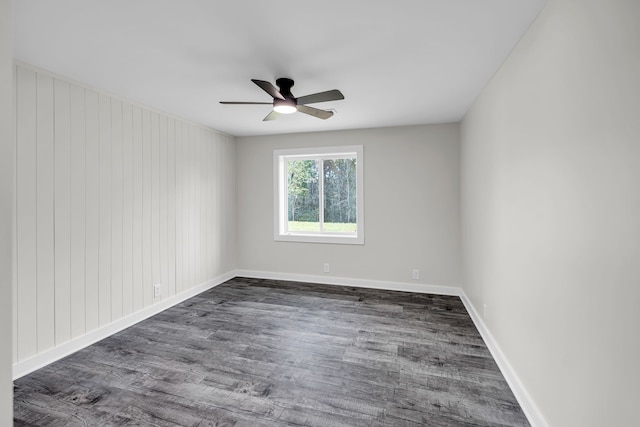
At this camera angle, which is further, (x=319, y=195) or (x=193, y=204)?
(x=319, y=195)

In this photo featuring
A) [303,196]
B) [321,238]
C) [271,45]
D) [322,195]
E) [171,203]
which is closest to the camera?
[271,45]

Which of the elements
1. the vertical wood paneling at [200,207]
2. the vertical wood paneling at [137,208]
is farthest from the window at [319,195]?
the vertical wood paneling at [137,208]

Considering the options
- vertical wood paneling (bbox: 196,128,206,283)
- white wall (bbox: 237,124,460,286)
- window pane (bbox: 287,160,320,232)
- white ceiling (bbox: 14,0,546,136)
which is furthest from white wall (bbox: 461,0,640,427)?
vertical wood paneling (bbox: 196,128,206,283)

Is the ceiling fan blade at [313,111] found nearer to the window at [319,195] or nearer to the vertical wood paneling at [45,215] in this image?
the window at [319,195]

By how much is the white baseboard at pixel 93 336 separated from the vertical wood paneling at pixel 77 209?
9cm

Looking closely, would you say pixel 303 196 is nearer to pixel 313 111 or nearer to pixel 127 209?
pixel 313 111

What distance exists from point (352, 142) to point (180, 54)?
9.12 ft

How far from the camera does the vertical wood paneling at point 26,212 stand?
2.28 meters

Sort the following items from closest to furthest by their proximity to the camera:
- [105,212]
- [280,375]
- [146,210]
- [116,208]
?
[280,375]
[105,212]
[116,208]
[146,210]

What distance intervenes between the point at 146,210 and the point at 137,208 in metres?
0.12

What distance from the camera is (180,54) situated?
2184 millimetres

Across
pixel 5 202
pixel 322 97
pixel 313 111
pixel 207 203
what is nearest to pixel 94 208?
pixel 207 203

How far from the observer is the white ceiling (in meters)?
1.67

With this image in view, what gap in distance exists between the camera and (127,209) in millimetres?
3201
